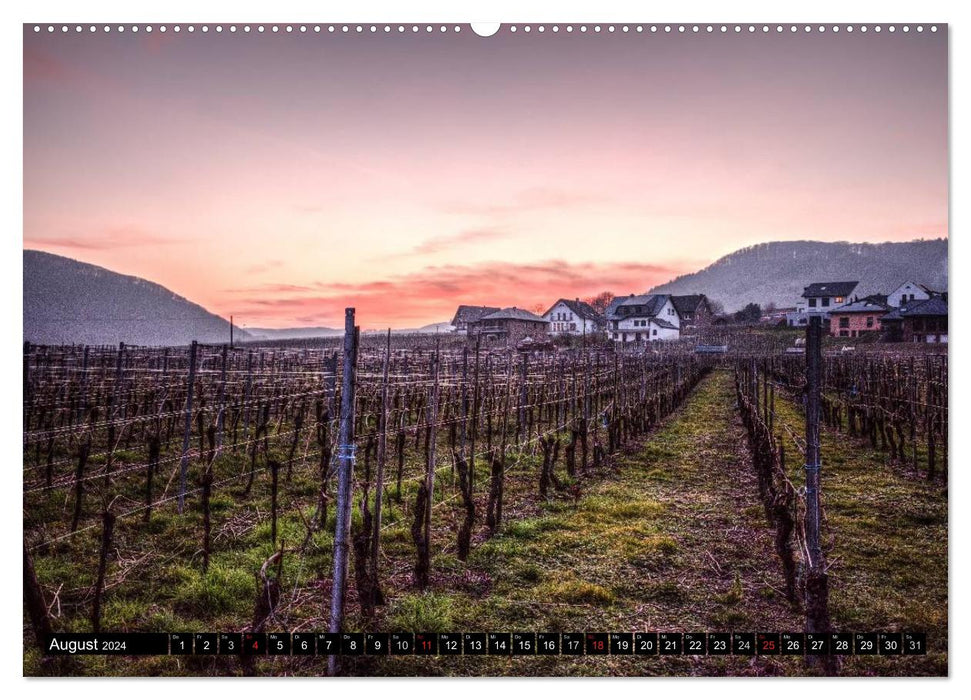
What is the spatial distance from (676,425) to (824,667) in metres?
10.9

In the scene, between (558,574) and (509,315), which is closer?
(558,574)

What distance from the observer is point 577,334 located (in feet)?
50.3

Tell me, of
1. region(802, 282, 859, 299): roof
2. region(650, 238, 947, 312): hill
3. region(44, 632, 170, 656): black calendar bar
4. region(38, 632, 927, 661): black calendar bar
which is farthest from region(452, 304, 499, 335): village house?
region(44, 632, 170, 656): black calendar bar

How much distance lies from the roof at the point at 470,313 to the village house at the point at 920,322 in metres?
4.09

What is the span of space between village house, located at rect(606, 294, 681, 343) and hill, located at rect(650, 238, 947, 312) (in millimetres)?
5253

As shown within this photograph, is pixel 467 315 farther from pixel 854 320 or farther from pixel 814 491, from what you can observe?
pixel 854 320

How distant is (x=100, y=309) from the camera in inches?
225

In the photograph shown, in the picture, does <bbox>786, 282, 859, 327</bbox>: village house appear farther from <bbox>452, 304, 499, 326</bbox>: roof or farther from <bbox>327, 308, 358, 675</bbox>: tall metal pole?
<bbox>327, 308, 358, 675</bbox>: tall metal pole

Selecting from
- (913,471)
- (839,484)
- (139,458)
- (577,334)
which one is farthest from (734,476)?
(139,458)

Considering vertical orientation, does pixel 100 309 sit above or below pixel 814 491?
above

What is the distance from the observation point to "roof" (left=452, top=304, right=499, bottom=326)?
6850mm

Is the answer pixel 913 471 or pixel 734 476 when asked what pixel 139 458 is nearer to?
pixel 734 476

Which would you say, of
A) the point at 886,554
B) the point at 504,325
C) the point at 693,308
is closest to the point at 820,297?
the point at 886,554

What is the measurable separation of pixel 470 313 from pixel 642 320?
12.7m
